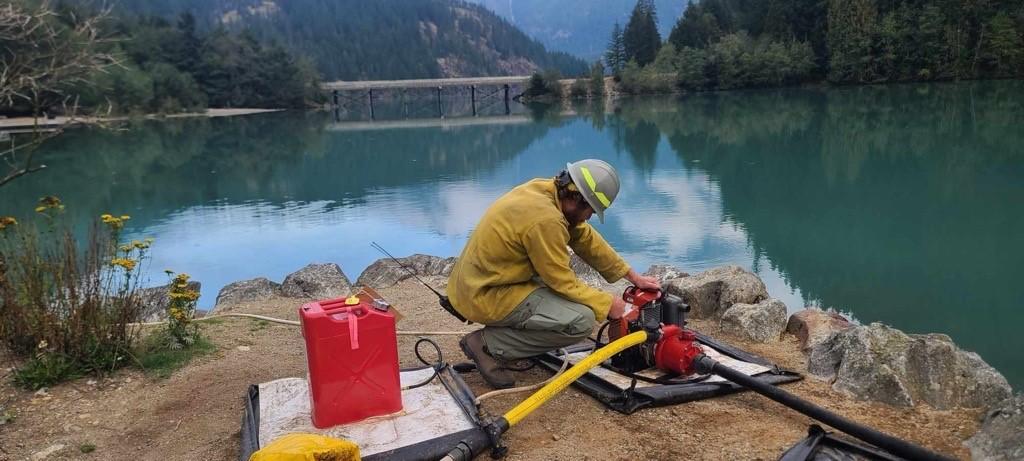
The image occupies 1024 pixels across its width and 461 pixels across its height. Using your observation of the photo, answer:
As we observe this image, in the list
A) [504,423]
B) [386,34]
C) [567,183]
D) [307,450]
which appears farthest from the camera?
[386,34]

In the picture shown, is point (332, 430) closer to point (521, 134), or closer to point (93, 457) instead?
point (93, 457)

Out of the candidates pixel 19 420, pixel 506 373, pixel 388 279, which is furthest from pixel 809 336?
pixel 19 420

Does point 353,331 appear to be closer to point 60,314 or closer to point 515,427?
point 515,427

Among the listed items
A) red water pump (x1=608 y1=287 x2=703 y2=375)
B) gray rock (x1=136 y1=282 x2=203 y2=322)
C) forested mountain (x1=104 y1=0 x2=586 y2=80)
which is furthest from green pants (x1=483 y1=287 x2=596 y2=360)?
forested mountain (x1=104 y1=0 x2=586 y2=80)

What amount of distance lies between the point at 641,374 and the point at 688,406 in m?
0.38

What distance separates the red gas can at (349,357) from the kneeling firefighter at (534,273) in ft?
2.14

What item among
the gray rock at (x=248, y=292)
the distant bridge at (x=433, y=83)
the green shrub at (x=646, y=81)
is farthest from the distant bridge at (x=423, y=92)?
the gray rock at (x=248, y=292)

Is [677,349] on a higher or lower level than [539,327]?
lower

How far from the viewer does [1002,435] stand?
126 inches

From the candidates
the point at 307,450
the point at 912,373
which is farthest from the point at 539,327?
the point at 912,373

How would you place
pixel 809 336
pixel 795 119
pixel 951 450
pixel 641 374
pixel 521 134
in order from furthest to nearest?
pixel 521 134 → pixel 795 119 → pixel 809 336 → pixel 641 374 → pixel 951 450

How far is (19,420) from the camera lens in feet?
12.8

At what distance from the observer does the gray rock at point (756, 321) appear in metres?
5.04

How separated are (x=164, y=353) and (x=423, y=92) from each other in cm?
11808
